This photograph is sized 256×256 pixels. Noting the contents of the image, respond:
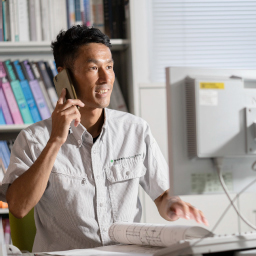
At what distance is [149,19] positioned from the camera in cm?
225

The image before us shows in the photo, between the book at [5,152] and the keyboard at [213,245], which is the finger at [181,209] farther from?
the book at [5,152]

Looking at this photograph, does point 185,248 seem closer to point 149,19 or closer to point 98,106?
point 98,106

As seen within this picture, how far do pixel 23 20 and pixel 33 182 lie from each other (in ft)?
3.34

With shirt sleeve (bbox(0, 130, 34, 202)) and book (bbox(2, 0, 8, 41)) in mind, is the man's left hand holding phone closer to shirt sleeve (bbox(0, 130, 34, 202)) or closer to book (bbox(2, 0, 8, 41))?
shirt sleeve (bbox(0, 130, 34, 202))

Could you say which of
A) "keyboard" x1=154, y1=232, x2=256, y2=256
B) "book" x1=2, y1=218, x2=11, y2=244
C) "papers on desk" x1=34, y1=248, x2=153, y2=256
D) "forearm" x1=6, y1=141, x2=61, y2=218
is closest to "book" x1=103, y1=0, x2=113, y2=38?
"forearm" x1=6, y1=141, x2=61, y2=218

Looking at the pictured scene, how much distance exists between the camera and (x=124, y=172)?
5.16 feet

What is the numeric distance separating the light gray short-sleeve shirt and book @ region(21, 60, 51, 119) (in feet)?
1.47

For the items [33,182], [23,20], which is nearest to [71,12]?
[23,20]

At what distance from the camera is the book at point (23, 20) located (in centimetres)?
208

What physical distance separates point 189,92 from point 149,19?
1422 mm

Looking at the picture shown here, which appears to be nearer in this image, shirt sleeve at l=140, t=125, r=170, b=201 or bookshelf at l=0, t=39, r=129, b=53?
shirt sleeve at l=140, t=125, r=170, b=201

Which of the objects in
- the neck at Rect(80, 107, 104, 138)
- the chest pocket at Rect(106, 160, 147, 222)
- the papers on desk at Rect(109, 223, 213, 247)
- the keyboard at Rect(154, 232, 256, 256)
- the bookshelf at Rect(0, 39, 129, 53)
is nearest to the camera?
the keyboard at Rect(154, 232, 256, 256)

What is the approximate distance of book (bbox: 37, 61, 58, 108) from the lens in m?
2.12

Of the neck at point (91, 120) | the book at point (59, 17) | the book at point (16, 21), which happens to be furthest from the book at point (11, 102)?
the neck at point (91, 120)
